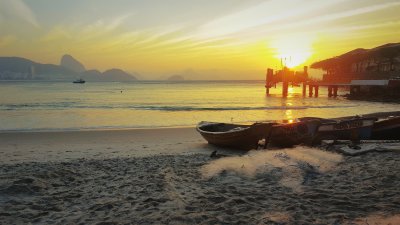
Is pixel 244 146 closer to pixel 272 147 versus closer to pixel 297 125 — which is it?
pixel 272 147

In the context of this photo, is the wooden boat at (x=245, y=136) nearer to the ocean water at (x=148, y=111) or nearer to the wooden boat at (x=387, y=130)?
the wooden boat at (x=387, y=130)

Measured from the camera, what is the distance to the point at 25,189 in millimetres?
6531

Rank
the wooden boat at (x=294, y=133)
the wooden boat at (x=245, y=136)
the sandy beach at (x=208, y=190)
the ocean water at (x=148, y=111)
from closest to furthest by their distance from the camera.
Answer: the sandy beach at (x=208, y=190)
the wooden boat at (x=245, y=136)
the wooden boat at (x=294, y=133)
the ocean water at (x=148, y=111)

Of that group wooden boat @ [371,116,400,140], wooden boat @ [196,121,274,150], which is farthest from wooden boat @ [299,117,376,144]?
wooden boat @ [196,121,274,150]

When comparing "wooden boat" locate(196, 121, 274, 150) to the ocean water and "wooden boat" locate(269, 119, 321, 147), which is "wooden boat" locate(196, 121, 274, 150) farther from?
the ocean water

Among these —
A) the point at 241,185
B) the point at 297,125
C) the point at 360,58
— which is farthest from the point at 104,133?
the point at 360,58

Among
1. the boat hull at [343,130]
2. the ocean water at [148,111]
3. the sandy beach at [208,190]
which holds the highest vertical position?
the boat hull at [343,130]

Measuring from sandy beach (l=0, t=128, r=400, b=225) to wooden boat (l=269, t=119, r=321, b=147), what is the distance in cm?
110

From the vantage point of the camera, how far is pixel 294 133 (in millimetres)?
11500

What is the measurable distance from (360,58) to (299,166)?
157ft

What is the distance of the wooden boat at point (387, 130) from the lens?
40.7 feet

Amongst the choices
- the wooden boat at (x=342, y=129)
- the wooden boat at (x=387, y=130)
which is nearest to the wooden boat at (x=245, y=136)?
the wooden boat at (x=342, y=129)

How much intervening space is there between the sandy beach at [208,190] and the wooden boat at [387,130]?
3.64 metres

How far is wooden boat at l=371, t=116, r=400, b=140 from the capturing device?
1240 centimetres
